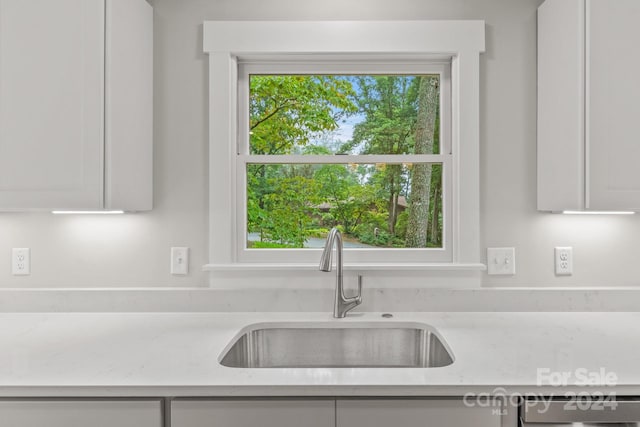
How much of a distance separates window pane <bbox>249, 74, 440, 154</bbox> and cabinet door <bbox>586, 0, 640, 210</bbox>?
0.60m

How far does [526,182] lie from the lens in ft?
5.74

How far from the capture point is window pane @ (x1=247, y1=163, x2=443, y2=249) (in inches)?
73.0

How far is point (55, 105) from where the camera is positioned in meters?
1.44

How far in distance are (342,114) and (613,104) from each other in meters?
1.02

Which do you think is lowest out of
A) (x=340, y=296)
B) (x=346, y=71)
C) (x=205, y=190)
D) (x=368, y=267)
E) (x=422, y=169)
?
(x=340, y=296)

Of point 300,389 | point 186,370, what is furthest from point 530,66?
point 186,370

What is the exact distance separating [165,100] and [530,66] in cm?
155

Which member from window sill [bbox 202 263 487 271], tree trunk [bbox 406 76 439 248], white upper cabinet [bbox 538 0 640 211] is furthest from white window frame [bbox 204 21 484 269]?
white upper cabinet [bbox 538 0 640 211]

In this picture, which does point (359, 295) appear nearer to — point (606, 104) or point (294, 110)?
point (294, 110)

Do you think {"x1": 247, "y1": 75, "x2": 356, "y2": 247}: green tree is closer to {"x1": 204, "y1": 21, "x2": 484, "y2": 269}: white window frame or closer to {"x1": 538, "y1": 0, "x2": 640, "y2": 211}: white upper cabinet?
{"x1": 204, "y1": 21, "x2": 484, "y2": 269}: white window frame

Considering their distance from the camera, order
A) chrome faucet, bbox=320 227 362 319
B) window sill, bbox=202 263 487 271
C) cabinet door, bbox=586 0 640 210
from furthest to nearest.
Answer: window sill, bbox=202 263 487 271
chrome faucet, bbox=320 227 362 319
cabinet door, bbox=586 0 640 210

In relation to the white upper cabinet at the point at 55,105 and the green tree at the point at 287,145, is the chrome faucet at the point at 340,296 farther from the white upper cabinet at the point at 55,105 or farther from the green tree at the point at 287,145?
the white upper cabinet at the point at 55,105

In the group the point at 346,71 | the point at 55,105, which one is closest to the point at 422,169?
the point at 346,71

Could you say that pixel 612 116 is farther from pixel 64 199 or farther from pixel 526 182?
pixel 64 199
